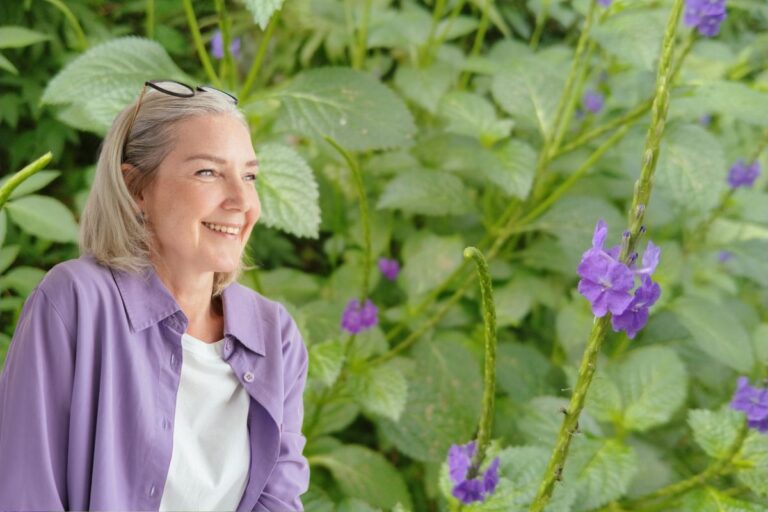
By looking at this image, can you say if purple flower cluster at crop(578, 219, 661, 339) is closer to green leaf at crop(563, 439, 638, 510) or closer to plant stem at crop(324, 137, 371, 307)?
plant stem at crop(324, 137, 371, 307)

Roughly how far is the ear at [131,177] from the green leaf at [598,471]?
2.17ft

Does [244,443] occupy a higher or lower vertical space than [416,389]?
higher

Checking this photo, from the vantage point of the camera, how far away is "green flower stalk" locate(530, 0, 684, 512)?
710 millimetres

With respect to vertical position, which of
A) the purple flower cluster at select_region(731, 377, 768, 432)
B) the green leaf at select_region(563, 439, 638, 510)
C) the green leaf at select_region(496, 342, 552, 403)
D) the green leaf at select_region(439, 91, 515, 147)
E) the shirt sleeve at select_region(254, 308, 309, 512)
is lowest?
the green leaf at select_region(496, 342, 552, 403)

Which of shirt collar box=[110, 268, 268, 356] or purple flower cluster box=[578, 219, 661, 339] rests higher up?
purple flower cluster box=[578, 219, 661, 339]

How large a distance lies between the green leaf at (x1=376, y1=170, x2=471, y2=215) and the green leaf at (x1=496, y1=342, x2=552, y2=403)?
0.28m

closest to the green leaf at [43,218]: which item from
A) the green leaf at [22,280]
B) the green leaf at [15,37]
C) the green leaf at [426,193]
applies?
the green leaf at [22,280]

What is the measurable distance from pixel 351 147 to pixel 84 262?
1.49ft

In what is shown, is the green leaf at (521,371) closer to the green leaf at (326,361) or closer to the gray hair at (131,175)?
the green leaf at (326,361)

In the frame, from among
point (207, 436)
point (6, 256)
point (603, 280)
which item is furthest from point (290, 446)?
point (6, 256)

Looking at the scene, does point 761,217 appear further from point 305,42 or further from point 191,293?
point 191,293

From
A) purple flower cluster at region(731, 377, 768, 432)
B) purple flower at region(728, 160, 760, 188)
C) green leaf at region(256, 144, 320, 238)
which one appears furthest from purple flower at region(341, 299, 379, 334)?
purple flower at region(728, 160, 760, 188)

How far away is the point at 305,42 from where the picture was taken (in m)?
1.96

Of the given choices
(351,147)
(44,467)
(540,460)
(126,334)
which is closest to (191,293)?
(126,334)
